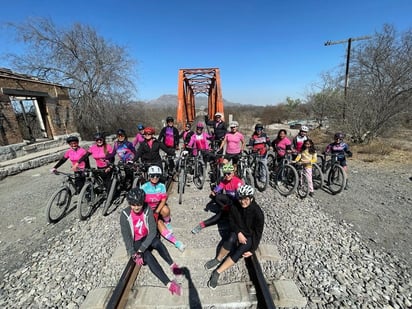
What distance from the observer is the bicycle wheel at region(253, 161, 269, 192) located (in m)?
5.04

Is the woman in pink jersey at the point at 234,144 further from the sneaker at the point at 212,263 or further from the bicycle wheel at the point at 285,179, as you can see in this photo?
the sneaker at the point at 212,263

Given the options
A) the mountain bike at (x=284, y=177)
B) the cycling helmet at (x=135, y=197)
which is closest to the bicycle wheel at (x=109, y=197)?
the cycling helmet at (x=135, y=197)

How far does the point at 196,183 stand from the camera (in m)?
5.43

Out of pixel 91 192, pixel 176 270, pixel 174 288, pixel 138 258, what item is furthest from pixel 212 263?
pixel 91 192

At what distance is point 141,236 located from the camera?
2.71m

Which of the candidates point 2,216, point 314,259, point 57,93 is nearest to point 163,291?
point 314,259

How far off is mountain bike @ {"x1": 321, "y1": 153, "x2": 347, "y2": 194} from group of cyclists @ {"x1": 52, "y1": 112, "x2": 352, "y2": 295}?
19 centimetres

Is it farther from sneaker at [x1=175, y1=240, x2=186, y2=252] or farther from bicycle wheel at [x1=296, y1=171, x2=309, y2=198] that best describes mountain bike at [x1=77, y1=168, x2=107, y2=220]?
bicycle wheel at [x1=296, y1=171, x2=309, y2=198]

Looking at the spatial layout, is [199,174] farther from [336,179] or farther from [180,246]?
[336,179]

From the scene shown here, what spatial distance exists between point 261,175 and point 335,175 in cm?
194

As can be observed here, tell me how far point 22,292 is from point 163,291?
1.78 metres

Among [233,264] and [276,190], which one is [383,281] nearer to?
[233,264]

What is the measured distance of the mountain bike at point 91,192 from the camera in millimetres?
4094

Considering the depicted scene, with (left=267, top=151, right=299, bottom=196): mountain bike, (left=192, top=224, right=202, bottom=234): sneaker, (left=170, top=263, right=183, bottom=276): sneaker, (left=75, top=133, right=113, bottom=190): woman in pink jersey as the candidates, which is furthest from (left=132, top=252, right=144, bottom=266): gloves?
(left=267, top=151, right=299, bottom=196): mountain bike
